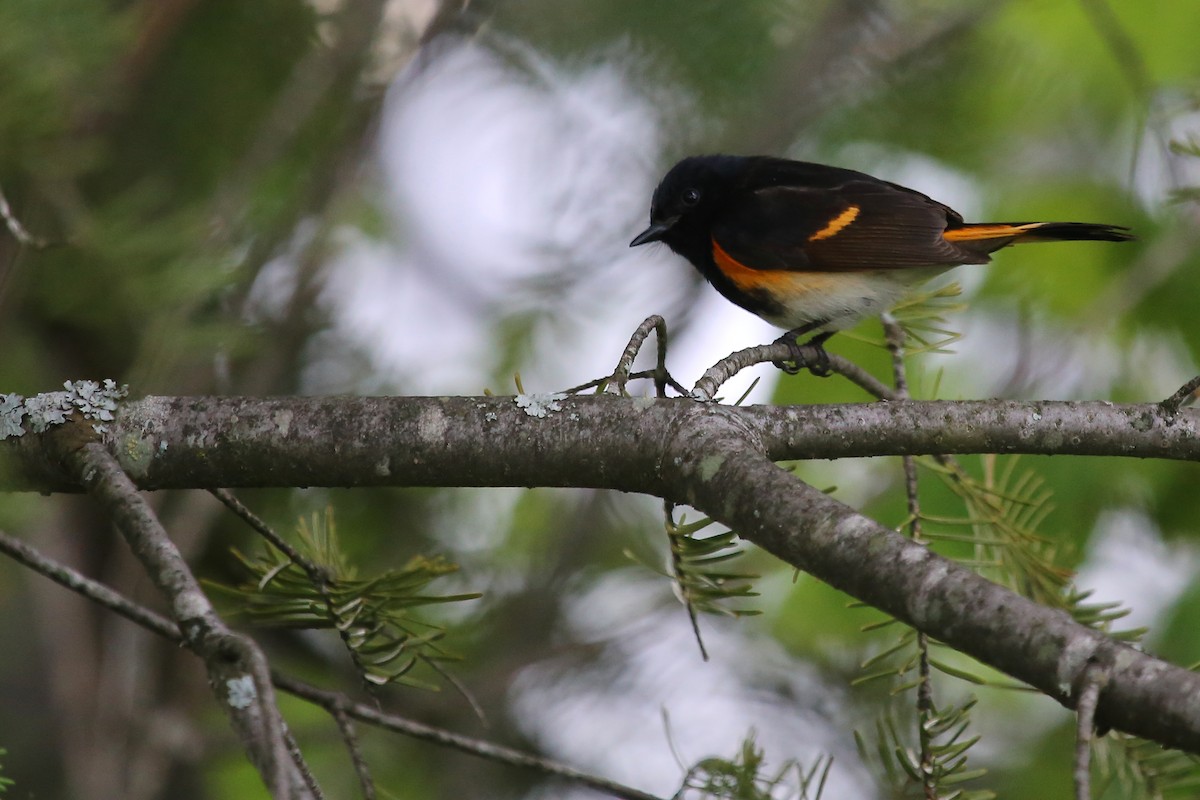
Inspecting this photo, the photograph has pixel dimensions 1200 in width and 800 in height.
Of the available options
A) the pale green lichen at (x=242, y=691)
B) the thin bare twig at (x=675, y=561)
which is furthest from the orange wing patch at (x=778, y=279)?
the pale green lichen at (x=242, y=691)

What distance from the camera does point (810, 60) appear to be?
333 cm

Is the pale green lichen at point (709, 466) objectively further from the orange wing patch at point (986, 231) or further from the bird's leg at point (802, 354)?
the orange wing patch at point (986, 231)

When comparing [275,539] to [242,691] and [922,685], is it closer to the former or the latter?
[242,691]

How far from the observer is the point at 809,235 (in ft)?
10.6

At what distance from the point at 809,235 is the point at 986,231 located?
0.50m

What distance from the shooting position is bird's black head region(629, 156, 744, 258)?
3.29 m

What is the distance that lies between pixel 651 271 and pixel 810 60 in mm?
1044

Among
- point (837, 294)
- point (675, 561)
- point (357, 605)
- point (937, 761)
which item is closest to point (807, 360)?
point (837, 294)

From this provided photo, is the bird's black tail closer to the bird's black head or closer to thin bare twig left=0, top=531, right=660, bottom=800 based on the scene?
the bird's black head

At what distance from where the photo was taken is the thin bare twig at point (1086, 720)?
0.95 m

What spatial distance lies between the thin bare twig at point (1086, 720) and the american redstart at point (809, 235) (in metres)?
2.10

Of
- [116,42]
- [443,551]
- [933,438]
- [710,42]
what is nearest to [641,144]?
[710,42]

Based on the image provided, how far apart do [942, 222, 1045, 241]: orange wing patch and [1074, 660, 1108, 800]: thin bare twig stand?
78.8 inches

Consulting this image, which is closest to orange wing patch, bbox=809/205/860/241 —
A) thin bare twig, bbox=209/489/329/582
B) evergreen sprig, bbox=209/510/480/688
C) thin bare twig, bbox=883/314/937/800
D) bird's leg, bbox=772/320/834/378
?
bird's leg, bbox=772/320/834/378
